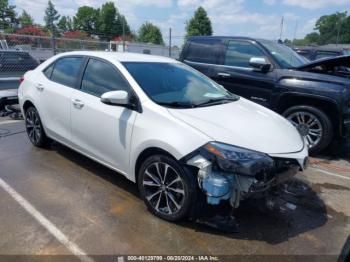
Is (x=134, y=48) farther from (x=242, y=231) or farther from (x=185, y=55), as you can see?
(x=242, y=231)

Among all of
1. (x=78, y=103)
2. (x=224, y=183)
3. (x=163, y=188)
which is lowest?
(x=163, y=188)

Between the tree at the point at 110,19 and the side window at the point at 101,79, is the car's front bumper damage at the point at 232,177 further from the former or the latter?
the tree at the point at 110,19

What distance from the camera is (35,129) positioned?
5.24m

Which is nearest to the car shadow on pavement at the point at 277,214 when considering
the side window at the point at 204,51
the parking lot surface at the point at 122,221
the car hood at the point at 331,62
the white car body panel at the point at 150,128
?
the parking lot surface at the point at 122,221

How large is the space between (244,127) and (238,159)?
550 mm

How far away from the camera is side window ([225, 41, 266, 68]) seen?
19.9ft

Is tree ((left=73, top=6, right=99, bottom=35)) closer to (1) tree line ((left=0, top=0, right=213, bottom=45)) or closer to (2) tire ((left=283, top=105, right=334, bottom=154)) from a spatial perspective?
(1) tree line ((left=0, top=0, right=213, bottom=45))

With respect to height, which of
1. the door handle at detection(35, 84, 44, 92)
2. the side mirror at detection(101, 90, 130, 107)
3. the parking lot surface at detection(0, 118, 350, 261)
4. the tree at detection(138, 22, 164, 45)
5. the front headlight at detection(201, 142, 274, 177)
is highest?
the tree at detection(138, 22, 164, 45)

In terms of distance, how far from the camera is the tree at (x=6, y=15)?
65.1m

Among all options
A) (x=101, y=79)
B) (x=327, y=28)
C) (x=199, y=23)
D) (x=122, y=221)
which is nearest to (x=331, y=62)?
(x=101, y=79)

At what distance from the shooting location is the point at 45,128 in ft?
16.1

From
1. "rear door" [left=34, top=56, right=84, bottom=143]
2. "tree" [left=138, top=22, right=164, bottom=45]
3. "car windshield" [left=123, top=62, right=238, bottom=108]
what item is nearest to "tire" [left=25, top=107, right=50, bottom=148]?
"rear door" [left=34, top=56, right=84, bottom=143]

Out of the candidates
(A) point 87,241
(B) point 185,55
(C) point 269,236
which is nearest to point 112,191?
(A) point 87,241

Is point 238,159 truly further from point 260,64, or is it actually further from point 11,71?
point 11,71
